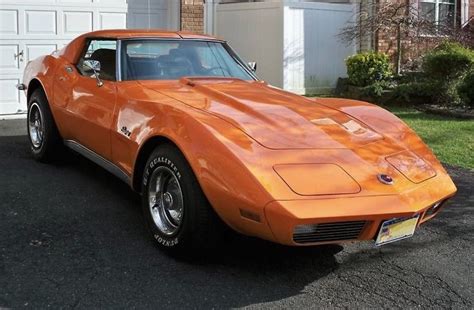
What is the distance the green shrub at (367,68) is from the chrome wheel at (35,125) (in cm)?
692

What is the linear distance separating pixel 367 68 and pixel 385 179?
8.42 metres

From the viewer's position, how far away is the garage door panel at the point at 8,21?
938 cm

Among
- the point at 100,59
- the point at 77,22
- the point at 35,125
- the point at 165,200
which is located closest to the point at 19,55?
the point at 77,22

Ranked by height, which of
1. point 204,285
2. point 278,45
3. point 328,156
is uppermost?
point 278,45

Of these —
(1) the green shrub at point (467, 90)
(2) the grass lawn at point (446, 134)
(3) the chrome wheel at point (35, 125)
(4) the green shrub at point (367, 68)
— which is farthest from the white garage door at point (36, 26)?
(1) the green shrub at point (467, 90)

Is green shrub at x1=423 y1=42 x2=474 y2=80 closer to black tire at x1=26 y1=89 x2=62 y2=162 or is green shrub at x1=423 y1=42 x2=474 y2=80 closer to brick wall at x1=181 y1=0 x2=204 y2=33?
brick wall at x1=181 y1=0 x2=204 y2=33

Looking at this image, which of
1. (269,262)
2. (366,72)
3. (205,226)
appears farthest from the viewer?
(366,72)

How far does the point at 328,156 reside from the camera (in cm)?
368

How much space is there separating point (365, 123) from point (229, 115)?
3.41 ft

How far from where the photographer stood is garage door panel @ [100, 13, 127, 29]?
1036 centimetres

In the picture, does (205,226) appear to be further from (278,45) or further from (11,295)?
(278,45)

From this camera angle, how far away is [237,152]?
139 inches

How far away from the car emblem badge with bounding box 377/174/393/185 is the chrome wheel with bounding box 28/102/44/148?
3.94m

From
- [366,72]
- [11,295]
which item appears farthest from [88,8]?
[11,295]
